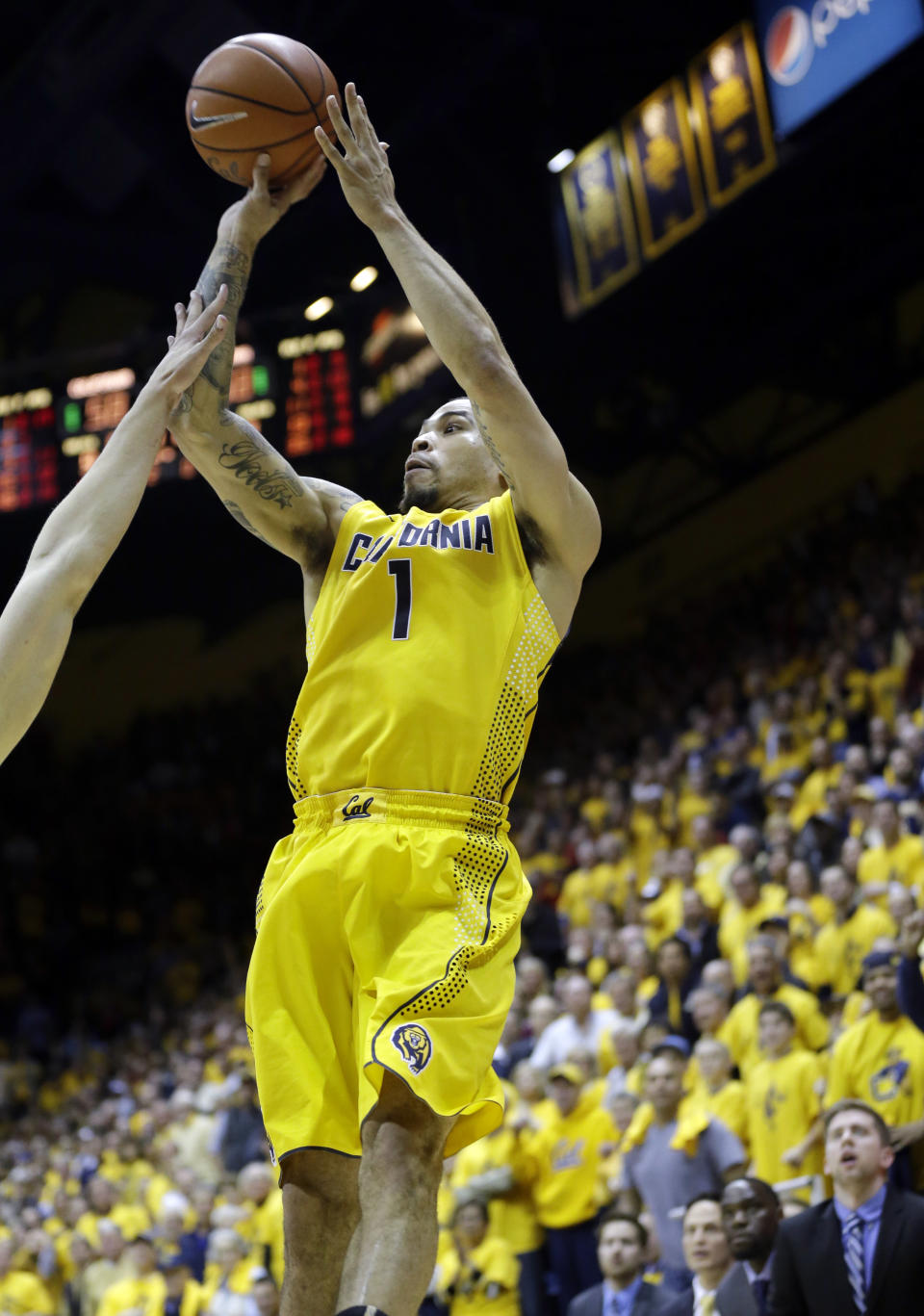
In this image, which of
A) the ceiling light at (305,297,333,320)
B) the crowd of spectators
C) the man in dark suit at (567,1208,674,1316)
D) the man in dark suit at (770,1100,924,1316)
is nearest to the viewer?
the man in dark suit at (770,1100,924,1316)

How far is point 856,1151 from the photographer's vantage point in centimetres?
584

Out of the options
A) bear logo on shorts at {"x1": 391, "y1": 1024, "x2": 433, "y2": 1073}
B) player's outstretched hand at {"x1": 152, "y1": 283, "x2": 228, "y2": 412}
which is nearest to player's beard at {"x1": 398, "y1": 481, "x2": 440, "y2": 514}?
player's outstretched hand at {"x1": 152, "y1": 283, "x2": 228, "y2": 412}

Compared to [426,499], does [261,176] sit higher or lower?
higher

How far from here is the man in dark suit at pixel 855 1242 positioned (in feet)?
18.7

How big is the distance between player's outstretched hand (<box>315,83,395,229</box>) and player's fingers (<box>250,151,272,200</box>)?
52 centimetres

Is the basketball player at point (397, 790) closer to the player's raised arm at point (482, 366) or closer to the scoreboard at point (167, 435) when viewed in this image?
the player's raised arm at point (482, 366)

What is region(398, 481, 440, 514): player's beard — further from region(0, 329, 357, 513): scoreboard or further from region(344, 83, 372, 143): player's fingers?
region(0, 329, 357, 513): scoreboard

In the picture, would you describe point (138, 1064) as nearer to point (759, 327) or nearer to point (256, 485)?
point (759, 327)

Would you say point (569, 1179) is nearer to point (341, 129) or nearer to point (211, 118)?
point (211, 118)

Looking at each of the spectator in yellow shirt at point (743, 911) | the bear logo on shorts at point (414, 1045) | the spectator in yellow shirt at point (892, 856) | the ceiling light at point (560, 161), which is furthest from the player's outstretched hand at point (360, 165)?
the ceiling light at point (560, 161)

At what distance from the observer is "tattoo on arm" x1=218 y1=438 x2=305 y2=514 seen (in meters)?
3.91

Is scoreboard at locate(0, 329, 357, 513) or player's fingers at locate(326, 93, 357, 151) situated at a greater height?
scoreboard at locate(0, 329, 357, 513)

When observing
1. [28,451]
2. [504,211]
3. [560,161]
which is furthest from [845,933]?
[504,211]

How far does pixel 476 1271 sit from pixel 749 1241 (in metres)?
2.46
